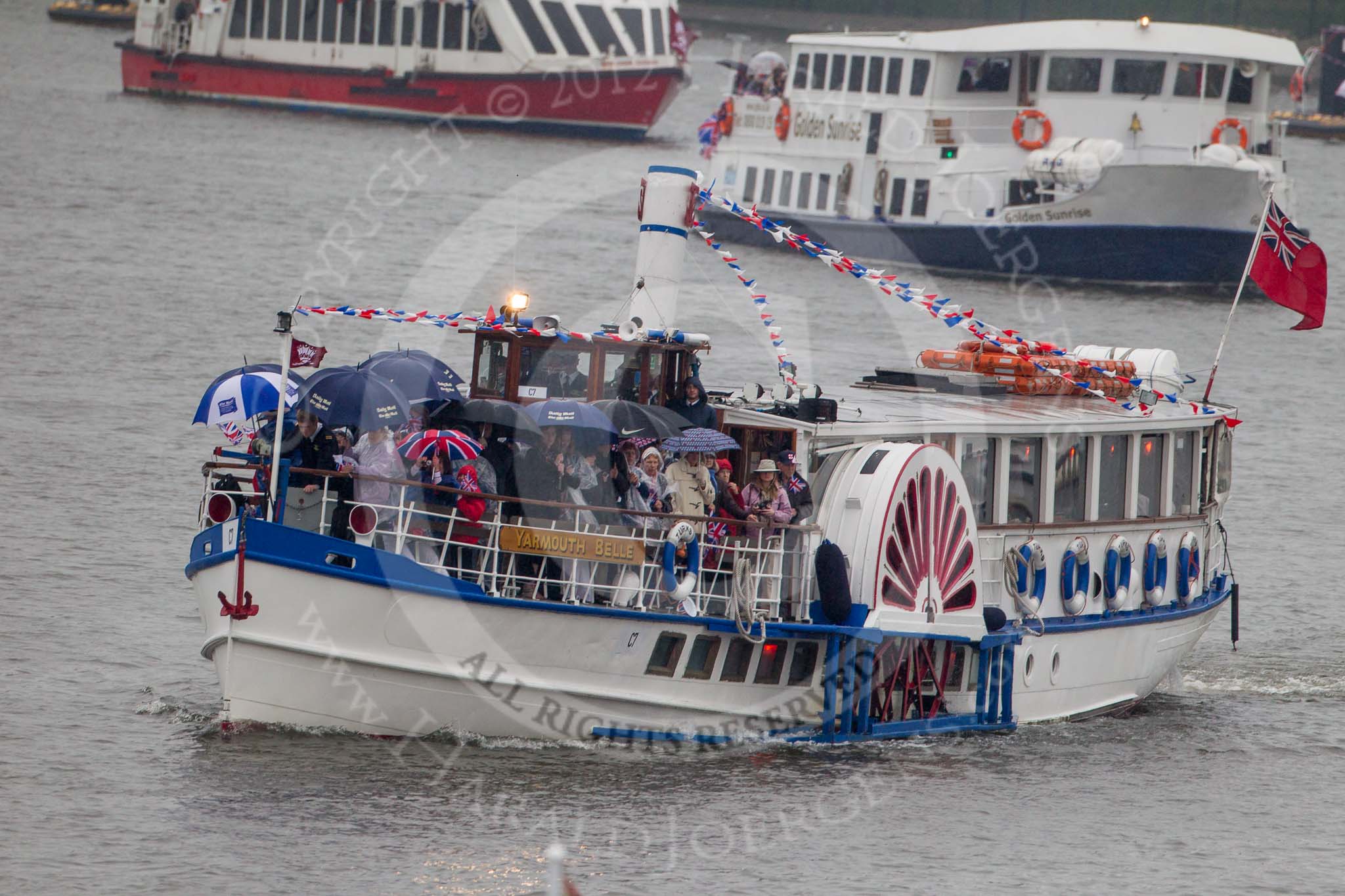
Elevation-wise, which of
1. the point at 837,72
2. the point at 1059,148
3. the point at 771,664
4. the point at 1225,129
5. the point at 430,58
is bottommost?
the point at 771,664

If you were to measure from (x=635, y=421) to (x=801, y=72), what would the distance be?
48.2 metres

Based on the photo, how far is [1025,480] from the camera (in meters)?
25.4

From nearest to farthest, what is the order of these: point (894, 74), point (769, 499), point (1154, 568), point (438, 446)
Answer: point (438, 446)
point (769, 499)
point (1154, 568)
point (894, 74)

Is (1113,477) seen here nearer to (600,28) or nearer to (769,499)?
(769,499)

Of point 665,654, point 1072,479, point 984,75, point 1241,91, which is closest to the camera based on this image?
point 665,654

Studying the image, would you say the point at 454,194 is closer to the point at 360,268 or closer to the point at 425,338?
the point at 360,268

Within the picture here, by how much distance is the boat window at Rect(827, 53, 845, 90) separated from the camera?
6706cm

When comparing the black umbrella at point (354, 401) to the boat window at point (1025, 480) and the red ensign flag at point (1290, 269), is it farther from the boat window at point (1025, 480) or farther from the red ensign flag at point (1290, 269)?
the red ensign flag at point (1290, 269)

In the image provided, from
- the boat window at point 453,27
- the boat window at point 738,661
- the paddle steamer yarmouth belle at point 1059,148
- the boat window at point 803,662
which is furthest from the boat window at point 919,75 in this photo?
the boat window at point 738,661

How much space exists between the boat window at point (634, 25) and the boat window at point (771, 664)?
82.3 metres

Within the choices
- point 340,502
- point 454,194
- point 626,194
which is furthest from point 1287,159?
point 340,502

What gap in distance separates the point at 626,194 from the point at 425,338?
106 ft

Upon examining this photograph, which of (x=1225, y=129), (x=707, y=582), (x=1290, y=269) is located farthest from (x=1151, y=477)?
(x=1225, y=129)

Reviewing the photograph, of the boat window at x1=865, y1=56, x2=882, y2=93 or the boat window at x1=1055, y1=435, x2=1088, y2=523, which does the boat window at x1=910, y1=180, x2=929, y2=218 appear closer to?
the boat window at x1=865, y1=56, x2=882, y2=93
